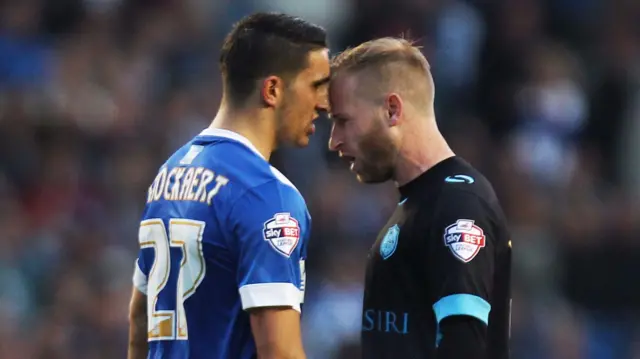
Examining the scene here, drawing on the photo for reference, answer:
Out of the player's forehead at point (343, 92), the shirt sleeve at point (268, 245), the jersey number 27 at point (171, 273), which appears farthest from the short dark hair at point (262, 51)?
the jersey number 27 at point (171, 273)

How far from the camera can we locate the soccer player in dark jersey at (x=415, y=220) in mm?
4430

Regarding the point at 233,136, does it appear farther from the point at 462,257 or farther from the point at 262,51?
the point at 462,257

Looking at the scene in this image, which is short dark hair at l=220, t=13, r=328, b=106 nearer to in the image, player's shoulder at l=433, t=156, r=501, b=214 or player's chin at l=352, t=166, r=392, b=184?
player's chin at l=352, t=166, r=392, b=184

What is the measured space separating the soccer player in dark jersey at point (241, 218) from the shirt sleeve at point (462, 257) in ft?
1.59

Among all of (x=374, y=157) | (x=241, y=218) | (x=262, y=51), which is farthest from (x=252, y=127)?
(x=374, y=157)

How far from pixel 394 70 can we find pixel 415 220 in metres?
0.59

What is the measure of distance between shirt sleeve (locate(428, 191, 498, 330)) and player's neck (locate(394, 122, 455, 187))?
244 mm

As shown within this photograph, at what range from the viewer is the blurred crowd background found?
9.21m

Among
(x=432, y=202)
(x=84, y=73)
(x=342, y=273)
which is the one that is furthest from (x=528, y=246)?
(x=432, y=202)

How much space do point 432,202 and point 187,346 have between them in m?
1.05

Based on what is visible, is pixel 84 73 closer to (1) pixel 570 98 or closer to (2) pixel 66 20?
(2) pixel 66 20

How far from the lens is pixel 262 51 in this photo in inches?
177

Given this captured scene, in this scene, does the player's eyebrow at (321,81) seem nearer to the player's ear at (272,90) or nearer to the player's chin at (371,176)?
the player's ear at (272,90)

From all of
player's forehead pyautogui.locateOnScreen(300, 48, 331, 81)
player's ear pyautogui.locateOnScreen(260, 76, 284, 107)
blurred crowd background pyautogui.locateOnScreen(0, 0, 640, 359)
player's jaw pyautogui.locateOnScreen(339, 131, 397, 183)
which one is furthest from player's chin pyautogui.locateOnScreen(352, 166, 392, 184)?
blurred crowd background pyautogui.locateOnScreen(0, 0, 640, 359)
